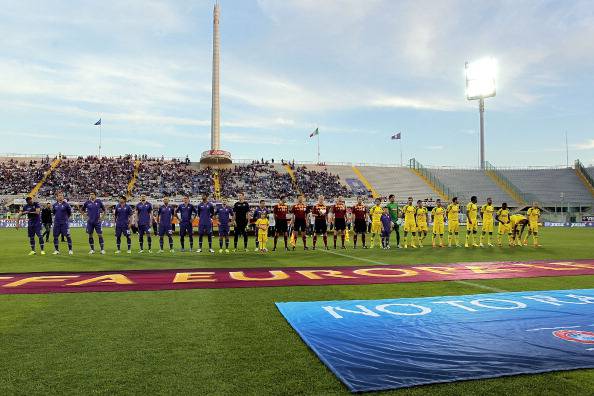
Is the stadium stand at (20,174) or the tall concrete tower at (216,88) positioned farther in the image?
the tall concrete tower at (216,88)

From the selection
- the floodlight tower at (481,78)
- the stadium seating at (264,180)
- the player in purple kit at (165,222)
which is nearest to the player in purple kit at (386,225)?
the player in purple kit at (165,222)

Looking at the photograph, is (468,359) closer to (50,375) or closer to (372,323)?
(372,323)

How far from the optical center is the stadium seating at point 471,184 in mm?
52656

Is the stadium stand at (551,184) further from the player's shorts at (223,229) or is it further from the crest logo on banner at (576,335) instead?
the crest logo on banner at (576,335)

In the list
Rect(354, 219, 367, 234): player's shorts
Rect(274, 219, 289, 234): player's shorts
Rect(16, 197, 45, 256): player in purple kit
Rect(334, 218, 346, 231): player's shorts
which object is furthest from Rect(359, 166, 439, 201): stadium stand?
Rect(16, 197, 45, 256): player in purple kit

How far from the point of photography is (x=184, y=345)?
475 centimetres

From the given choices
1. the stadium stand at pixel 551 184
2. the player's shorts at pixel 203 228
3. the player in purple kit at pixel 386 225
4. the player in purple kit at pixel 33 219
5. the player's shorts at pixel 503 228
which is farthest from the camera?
the stadium stand at pixel 551 184

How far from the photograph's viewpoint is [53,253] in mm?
15148

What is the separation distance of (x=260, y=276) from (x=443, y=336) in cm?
536

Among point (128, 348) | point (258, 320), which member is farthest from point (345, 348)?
point (128, 348)

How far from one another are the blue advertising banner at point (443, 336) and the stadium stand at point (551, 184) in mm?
52098

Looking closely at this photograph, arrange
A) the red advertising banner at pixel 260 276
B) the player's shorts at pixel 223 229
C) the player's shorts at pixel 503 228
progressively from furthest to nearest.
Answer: the player's shorts at pixel 503 228
the player's shorts at pixel 223 229
the red advertising banner at pixel 260 276

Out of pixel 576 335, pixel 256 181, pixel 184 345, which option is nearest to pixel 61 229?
pixel 184 345

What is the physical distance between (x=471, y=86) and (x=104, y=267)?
45.4 metres
